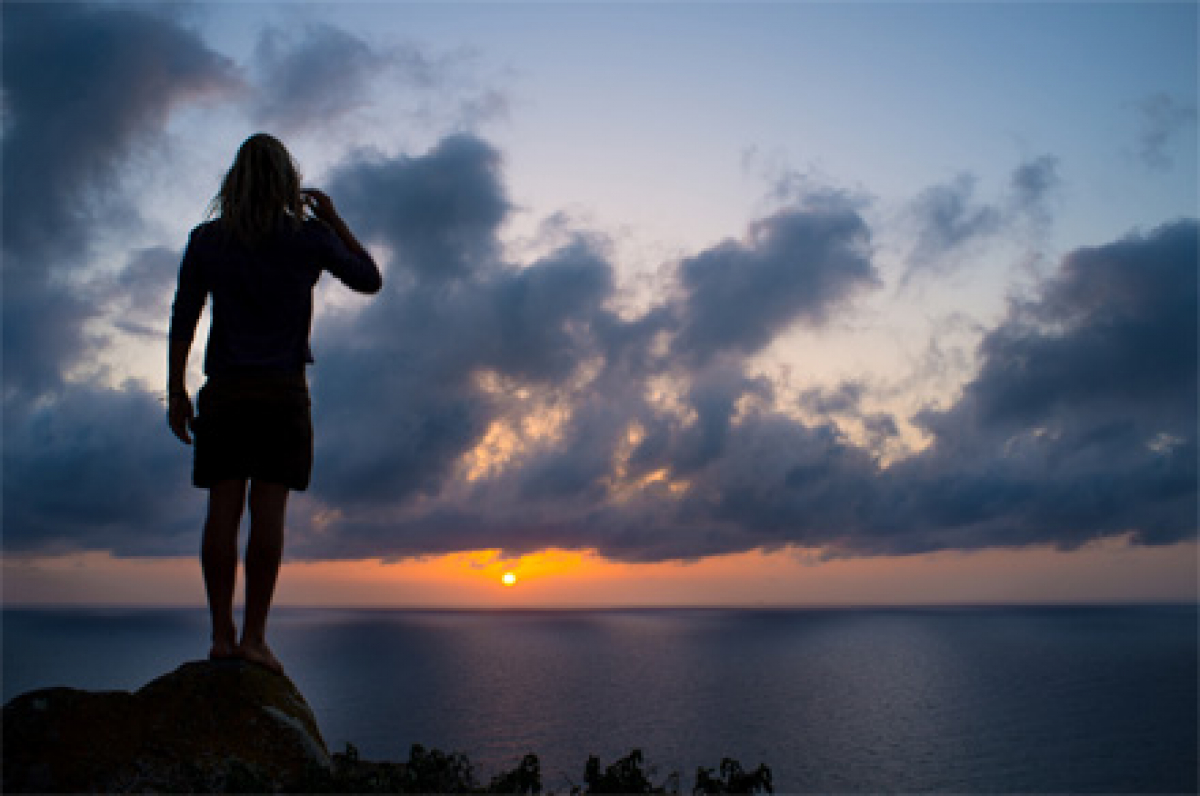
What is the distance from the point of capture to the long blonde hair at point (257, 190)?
7.29 metres

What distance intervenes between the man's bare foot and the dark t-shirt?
99.8 inches

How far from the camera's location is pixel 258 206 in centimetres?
732

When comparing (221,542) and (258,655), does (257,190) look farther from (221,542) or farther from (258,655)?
(258,655)

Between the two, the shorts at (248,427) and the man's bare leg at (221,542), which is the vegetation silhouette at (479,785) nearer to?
the man's bare leg at (221,542)

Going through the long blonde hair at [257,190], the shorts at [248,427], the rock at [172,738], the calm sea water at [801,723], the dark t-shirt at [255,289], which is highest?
the long blonde hair at [257,190]

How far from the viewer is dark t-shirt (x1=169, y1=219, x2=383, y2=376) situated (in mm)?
7391

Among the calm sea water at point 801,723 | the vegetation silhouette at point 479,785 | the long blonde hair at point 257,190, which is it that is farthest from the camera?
the calm sea water at point 801,723

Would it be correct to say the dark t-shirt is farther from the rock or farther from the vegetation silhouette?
the vegetation silhouette

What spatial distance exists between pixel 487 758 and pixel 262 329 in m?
96.8

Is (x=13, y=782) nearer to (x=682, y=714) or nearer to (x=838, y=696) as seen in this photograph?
(x=682, y=714)

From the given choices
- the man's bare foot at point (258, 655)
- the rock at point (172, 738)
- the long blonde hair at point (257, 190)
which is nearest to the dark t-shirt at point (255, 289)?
the long blonde hair at point (257, 190)

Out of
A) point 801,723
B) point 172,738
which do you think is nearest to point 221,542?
point 172,738

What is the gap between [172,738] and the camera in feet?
21.7

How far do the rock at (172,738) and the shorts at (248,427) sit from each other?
5.80 feet
